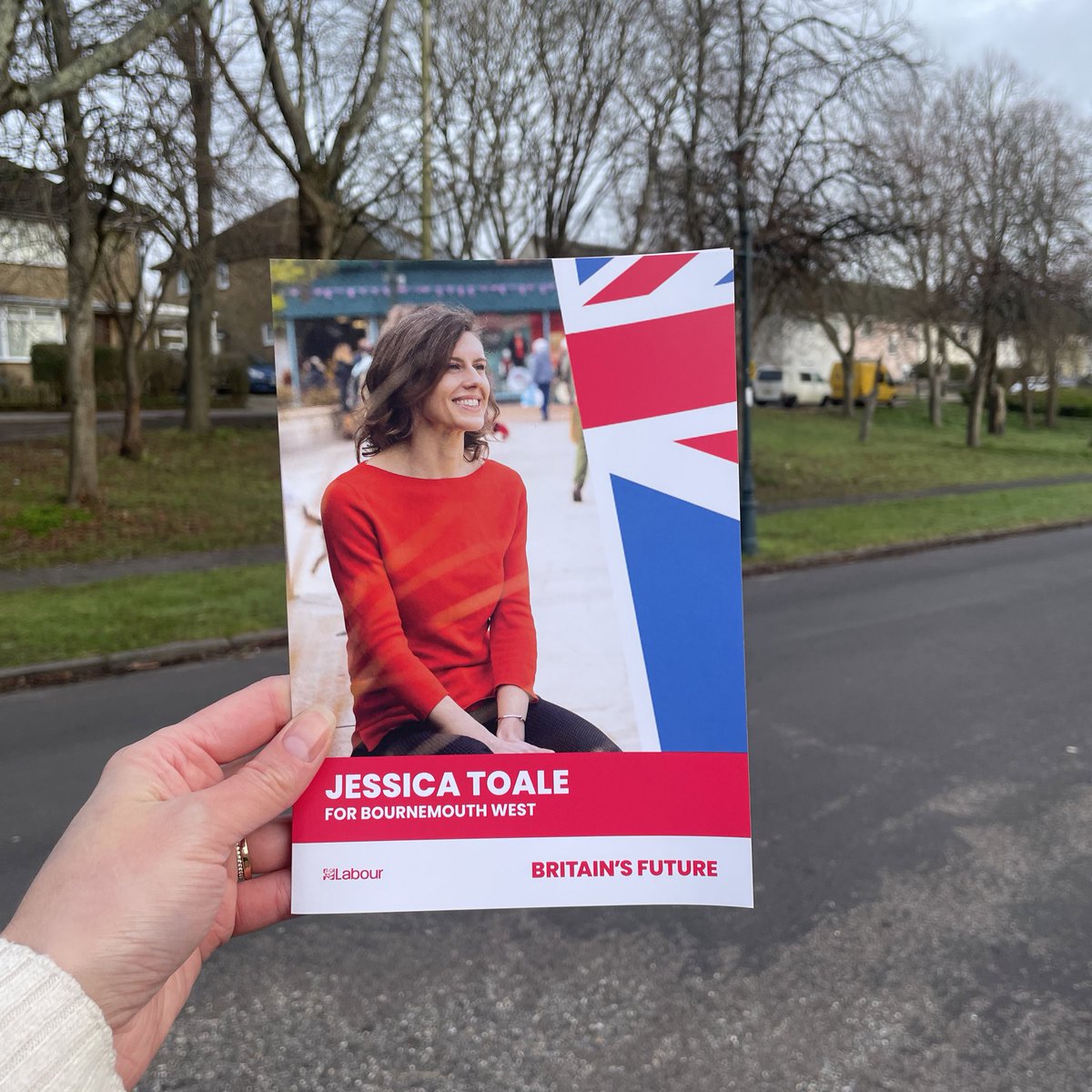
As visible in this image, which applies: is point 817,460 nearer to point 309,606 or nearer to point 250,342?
point 309,606

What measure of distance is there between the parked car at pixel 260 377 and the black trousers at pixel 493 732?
41.4m

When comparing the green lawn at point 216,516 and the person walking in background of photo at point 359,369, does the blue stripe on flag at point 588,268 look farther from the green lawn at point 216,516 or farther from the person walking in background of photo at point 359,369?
the green lawn at point 216,516

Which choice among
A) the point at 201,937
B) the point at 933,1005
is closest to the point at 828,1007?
the point at 933,1005

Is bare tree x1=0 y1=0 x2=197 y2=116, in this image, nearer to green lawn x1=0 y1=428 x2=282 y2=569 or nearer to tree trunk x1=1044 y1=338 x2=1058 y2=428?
green lawn x1=0 y1=428 x2=282 y2=569

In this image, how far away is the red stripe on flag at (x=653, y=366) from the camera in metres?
1.45

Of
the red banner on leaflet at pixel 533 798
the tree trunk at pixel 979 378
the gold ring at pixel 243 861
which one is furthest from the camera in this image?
the tree trunk at pixel 979 378

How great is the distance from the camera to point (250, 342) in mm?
53406

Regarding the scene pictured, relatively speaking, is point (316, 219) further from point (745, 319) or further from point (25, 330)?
point (25, 330)

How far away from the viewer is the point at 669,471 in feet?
4.80

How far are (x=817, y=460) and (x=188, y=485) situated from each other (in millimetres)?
16347

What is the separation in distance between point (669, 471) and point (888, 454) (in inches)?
1209

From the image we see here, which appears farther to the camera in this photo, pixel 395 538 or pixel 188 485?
pixel 188 485

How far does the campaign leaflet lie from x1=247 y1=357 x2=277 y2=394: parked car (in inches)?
1629

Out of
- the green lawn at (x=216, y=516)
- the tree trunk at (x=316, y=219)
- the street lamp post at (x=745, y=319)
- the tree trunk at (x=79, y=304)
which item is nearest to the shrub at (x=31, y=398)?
the green lawn at (x=216, y=516)
